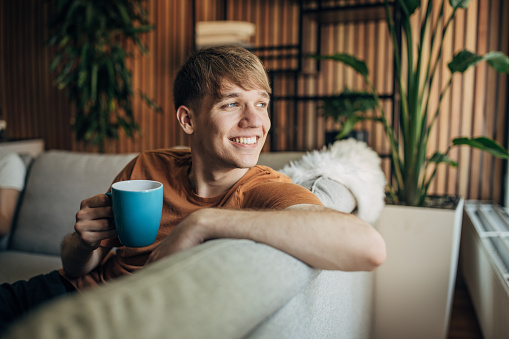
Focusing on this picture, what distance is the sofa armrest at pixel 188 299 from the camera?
42 centimetres

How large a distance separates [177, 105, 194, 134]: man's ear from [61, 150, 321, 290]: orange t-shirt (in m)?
0.12

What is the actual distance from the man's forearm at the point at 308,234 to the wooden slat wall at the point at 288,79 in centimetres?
193

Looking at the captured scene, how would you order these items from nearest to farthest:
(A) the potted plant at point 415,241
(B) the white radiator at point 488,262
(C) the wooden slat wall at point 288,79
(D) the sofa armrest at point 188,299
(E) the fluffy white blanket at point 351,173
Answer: (D) the sofa armrest at point 188,299 → (E) the fluffy white blanket at point 351,173 → (B) the white radiator at point 488,262 → (A) the potted plant at point 415,241 → (C) the wooden slat wall at point 288,79

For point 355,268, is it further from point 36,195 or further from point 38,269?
point 36,195

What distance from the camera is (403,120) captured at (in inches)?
75.2

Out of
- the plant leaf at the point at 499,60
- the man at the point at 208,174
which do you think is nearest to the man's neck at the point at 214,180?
the man at the point at 208,174

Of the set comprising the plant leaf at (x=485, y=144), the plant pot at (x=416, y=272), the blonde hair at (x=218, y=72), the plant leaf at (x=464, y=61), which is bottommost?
the plant pot at (x=416, y=272)

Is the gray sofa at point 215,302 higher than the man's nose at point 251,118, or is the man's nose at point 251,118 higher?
the man's nose at point 251,118

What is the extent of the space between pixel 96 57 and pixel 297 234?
2893mm

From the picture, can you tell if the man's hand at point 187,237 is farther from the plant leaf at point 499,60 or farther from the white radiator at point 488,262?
the plant leaf at point 499,60

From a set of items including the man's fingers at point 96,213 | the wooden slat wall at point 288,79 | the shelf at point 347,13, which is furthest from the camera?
the wooden slat wall at point 288,79

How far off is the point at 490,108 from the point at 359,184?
164 centimetres

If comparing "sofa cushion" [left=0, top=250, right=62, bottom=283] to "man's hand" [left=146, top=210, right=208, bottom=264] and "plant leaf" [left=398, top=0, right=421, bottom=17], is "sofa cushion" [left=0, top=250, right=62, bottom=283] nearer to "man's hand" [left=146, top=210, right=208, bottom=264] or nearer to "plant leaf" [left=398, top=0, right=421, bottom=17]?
"man's hand" [left=146, top=210, right=208, bottom=264]

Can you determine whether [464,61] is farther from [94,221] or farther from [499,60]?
[94,221]
